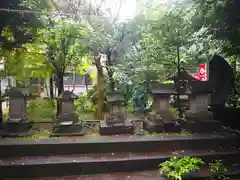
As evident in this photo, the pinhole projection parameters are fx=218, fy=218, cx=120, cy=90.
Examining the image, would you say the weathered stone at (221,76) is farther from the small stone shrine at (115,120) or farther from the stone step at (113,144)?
the small stone shrine at (115,120)

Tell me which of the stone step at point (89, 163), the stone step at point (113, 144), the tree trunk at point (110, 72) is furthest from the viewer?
the tree trunk at point (110, 72)

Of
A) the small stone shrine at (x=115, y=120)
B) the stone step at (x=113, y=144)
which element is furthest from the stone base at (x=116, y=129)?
the stone step at (x=113, y=144)

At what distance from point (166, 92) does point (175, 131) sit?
1.37 meters

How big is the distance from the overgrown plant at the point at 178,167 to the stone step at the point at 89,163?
17.7 inches

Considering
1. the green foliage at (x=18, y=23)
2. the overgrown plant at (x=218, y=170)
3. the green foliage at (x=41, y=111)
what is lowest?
the overgrown plant at (x=218, y=170)

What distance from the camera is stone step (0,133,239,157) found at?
614 cm

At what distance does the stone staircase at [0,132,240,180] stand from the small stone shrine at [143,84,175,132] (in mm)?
606

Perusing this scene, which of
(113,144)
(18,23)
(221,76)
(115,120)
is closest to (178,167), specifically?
(113,144)

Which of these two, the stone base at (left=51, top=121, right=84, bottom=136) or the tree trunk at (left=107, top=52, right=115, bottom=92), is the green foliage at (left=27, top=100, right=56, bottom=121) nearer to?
the stone base at (left=51, top=121, right=84, bottom=136)

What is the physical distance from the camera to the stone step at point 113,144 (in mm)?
6141

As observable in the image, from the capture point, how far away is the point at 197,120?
7.50 metres

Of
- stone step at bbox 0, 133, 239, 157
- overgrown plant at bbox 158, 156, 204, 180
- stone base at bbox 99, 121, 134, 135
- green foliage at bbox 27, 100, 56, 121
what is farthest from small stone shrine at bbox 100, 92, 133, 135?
green foliage at bbox 27, 100, 56, 121

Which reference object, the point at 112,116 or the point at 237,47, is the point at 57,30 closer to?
the point at 112,116

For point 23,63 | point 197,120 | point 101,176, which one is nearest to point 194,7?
point 197,120
